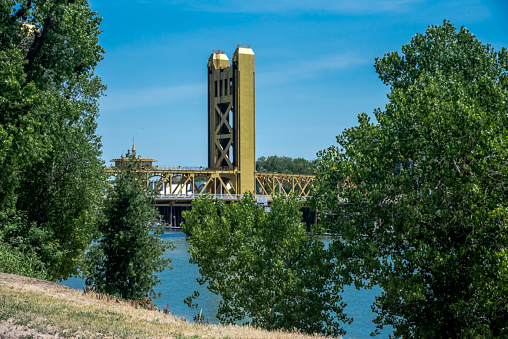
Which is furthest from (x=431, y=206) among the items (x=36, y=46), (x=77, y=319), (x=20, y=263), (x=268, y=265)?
(x=20, y=263)

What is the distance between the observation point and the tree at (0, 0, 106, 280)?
24.9 metres

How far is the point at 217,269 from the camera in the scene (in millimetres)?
35688

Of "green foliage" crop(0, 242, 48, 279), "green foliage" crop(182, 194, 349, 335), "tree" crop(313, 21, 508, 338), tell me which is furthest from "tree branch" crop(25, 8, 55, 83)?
"green foliage" crop(182, 194, 349, 335)

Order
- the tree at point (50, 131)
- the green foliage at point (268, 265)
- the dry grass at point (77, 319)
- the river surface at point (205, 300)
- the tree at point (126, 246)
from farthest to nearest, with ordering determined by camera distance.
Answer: the river surface at point (205, 300) < the tree at point (126, 246) < the green foliage at point (268, 265) < the tree at point (50, 131) < the dry grass at point (77, 319)

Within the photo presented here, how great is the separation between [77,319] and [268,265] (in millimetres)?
16730

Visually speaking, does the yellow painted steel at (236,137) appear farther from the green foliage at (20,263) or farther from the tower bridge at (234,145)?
the green foliage at (20,263)

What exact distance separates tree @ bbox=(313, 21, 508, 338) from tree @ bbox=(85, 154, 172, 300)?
11148 millimetres

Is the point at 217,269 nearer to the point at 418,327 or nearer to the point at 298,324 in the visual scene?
the point at 298,324

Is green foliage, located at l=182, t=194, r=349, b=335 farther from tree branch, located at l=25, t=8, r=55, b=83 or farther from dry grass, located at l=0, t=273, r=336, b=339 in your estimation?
tree branch, located at l=25, t=8, r=55, b=83

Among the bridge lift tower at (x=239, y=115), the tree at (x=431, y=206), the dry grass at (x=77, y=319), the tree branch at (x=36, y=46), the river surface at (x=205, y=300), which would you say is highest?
the bridge lift tower at (x=239, y=115)

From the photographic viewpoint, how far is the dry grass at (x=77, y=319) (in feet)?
A: 49.9

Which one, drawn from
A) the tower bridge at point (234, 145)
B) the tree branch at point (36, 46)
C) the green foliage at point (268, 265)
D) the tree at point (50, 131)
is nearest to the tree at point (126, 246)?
the tree at point (50, 131)

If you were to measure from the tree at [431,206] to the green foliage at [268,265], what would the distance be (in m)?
4.41

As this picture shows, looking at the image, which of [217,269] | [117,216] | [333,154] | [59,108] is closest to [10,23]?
[59,108]
